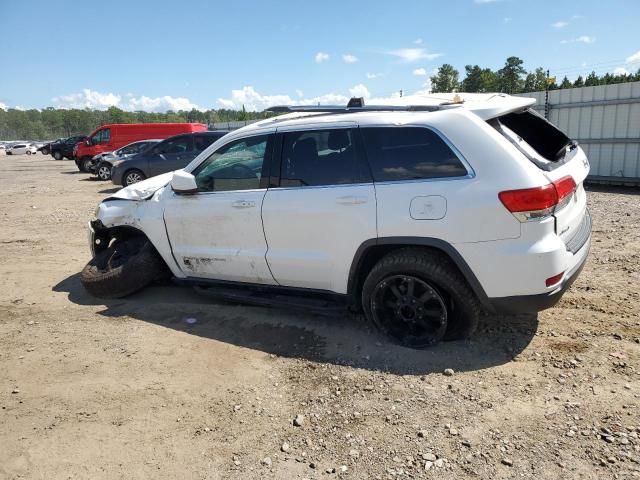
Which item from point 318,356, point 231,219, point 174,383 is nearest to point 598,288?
point 318,356

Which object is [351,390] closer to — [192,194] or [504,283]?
[504,283]

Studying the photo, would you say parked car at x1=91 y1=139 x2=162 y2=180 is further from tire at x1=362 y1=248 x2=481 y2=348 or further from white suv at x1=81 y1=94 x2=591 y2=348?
tire at x1=362 y1=248 x2=481 y2=348

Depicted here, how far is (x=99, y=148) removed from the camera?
78.4 feet

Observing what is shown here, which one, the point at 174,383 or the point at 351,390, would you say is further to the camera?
the point at 174,383

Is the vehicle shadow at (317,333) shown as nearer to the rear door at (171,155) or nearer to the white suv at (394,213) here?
the white suv at (394,213)

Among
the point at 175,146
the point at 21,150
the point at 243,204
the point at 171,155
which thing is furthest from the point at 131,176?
the point at 21,150

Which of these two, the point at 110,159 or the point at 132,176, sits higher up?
the point at 110,159

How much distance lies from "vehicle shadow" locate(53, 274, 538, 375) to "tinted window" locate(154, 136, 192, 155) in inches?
393

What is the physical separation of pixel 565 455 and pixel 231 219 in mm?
3020

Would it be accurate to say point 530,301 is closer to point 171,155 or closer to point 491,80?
point 171,155

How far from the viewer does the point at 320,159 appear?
13.1 feet

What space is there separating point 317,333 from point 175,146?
12.0 metres

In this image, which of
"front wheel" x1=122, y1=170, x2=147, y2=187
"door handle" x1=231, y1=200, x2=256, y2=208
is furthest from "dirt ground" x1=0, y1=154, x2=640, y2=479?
"front wheel" x1=122, y1=170, x2=147, y2=187

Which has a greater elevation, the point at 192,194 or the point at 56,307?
the point at 192,194
